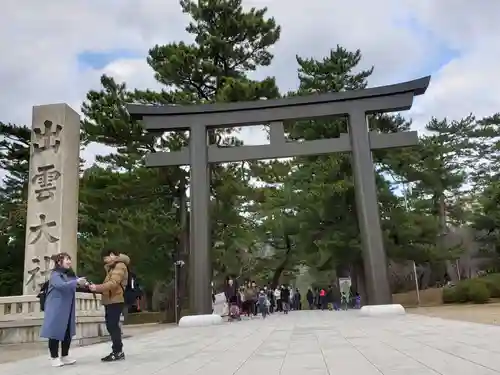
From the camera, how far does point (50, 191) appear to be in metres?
12.2

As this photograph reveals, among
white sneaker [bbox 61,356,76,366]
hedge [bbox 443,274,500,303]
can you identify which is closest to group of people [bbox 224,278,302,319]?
hedge [bbox 443,274,500,303]

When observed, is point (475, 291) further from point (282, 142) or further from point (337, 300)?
point (282, 142)

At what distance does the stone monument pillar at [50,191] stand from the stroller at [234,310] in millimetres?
6884

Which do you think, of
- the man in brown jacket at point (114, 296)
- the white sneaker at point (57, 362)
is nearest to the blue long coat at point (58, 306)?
the white sneaker at point (57, 362)

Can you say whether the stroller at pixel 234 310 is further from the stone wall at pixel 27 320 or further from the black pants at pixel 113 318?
the black pants at pixel 113 318

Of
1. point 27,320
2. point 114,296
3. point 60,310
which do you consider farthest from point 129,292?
point 27,320

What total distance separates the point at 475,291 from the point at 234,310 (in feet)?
41.4

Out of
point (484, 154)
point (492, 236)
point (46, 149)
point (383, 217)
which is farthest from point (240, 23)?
point (484, 154)

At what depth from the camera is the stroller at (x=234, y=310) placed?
17312 millimetres

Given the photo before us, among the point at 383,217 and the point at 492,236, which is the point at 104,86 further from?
the point at 492,236

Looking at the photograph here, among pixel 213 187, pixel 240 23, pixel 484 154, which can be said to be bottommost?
pixel 213 187

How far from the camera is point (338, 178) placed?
24.5m

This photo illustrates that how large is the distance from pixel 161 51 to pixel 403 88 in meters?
12.0

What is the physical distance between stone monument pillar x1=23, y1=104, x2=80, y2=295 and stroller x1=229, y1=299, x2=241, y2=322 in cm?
688
